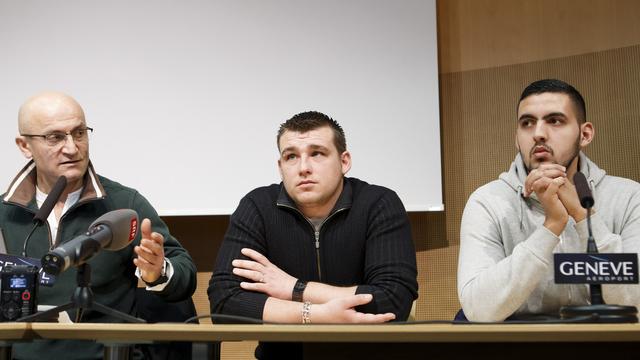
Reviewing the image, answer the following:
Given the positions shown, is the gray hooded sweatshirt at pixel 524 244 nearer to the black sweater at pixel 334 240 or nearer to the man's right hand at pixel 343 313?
the black sweater at pixel 334 240

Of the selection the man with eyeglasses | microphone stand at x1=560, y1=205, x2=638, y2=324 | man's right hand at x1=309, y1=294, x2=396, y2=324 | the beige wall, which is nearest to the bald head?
the man with eyeglasses

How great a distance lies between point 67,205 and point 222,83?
0.98 m

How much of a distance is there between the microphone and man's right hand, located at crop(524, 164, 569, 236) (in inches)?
46.2

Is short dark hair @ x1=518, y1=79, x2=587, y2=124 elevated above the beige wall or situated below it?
below

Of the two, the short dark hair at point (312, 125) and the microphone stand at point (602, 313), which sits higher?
the short dark hair at point (312, 125)

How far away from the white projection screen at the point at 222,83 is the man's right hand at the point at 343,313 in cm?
106

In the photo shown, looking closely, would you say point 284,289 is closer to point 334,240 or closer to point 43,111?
point 334,240

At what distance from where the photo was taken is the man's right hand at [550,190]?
2.23 m

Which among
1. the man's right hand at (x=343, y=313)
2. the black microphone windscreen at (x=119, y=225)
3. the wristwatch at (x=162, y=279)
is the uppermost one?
the black microphone windscreen at (x=119, y=225)

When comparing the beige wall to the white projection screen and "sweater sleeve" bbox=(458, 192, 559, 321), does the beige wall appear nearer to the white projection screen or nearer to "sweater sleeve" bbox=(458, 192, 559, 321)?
the white projection screen

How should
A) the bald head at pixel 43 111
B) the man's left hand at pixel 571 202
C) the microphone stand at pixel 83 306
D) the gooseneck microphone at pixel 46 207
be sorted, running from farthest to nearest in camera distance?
the bald head at pixel 43 111 < the man's left hand at pixel 571 202 < the gooseneck microphone at pixel 46 207 < the microphone stand at pixel 83 306

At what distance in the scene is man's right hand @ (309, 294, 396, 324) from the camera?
2.14 meters

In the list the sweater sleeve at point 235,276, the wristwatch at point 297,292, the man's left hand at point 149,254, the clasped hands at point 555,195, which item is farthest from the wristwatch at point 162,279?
the clasped hands at point 555,195

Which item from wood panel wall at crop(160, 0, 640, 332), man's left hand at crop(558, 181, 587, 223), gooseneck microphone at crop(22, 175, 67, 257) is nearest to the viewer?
gooseneck microphone at crop(22, 175, 67, 257)
